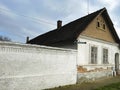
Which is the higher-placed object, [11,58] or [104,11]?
[104,11]

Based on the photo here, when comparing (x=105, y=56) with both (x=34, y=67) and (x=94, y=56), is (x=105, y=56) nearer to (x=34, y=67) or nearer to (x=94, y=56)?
(x=94, y=56)

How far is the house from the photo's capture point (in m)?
14.5

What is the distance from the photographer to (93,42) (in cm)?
1619

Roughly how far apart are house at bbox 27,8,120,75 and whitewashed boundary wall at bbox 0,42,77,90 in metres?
1.56

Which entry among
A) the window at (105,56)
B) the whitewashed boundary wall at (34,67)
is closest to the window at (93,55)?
the window at (105,56)

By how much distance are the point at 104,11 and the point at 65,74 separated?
8.26 m

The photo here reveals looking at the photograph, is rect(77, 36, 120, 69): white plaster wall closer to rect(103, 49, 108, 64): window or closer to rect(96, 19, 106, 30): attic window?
rect(103, 49, 108, 64): window

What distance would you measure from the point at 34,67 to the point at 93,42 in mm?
7627

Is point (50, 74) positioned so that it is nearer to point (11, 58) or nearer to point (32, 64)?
point (32, 64)

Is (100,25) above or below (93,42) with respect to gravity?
above

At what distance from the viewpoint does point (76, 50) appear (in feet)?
44.6

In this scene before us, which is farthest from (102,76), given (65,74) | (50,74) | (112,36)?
(50,74)

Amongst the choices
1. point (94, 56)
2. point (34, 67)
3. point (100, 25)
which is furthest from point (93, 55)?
point (34, 67)

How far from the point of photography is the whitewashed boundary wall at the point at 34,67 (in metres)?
8.79
